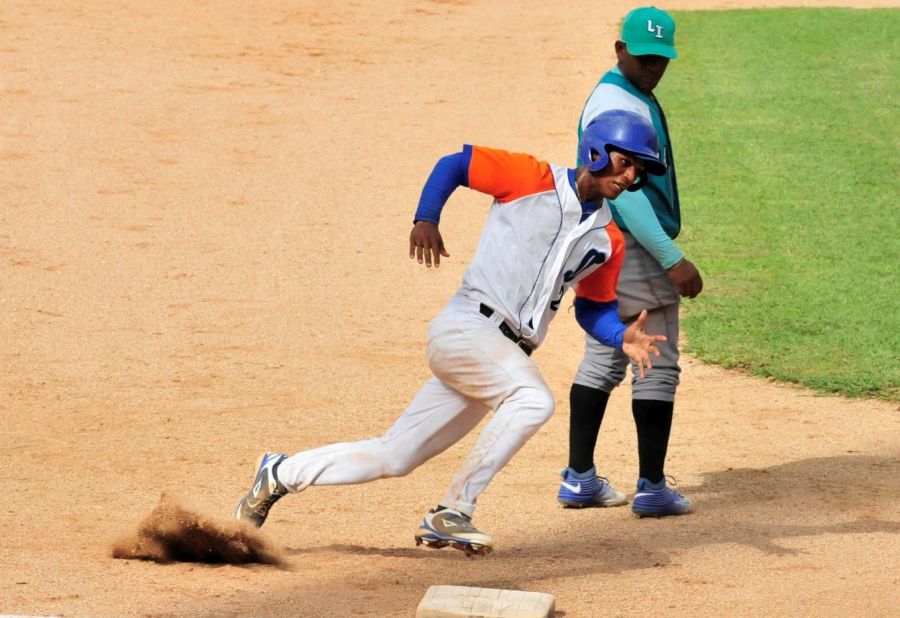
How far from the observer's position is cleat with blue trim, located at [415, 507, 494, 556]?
180 inches

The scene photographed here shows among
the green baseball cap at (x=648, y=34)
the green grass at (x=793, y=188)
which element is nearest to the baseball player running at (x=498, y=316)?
the green baseball cap at (x=648, y=34)

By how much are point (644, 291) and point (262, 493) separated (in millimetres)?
1759

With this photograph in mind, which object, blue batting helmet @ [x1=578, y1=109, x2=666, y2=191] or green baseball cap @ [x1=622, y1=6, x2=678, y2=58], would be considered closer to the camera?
blue batting helmet @ [x1=578, y1=109, x2=666, y2=191]

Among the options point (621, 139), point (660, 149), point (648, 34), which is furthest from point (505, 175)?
point (648, 34)

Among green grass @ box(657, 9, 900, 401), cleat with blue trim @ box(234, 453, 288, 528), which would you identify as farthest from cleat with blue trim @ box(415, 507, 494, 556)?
green grass @ box(657, 9, 900, 401)

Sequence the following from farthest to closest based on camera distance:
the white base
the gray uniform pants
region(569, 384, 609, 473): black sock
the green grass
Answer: the green grass
region(569, 384, 609, 473): black sock
the gray uniform pants
the white base

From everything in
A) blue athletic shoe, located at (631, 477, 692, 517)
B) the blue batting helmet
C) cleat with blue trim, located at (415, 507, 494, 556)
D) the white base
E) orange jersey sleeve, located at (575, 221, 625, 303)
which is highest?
the blue batting helmet

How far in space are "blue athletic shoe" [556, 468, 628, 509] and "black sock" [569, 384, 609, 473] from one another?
4cm

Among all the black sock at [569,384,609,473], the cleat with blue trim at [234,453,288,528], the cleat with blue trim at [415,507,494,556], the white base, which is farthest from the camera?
the black sock at [569,384,609,473]

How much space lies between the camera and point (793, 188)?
11.6 metres

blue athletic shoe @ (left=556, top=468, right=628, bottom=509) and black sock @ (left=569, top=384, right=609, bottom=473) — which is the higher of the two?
black sock @ (left=569, top=384, right=609, bottom=473)

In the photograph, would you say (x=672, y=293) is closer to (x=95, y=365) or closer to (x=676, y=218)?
(x=676, y=218)

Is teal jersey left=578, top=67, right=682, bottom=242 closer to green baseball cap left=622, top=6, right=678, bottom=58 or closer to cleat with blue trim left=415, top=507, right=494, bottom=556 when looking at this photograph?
green baseball cap left=622, top=6, right=678, bottom=58

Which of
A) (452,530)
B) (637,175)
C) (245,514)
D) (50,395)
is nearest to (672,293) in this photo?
(637,175)
